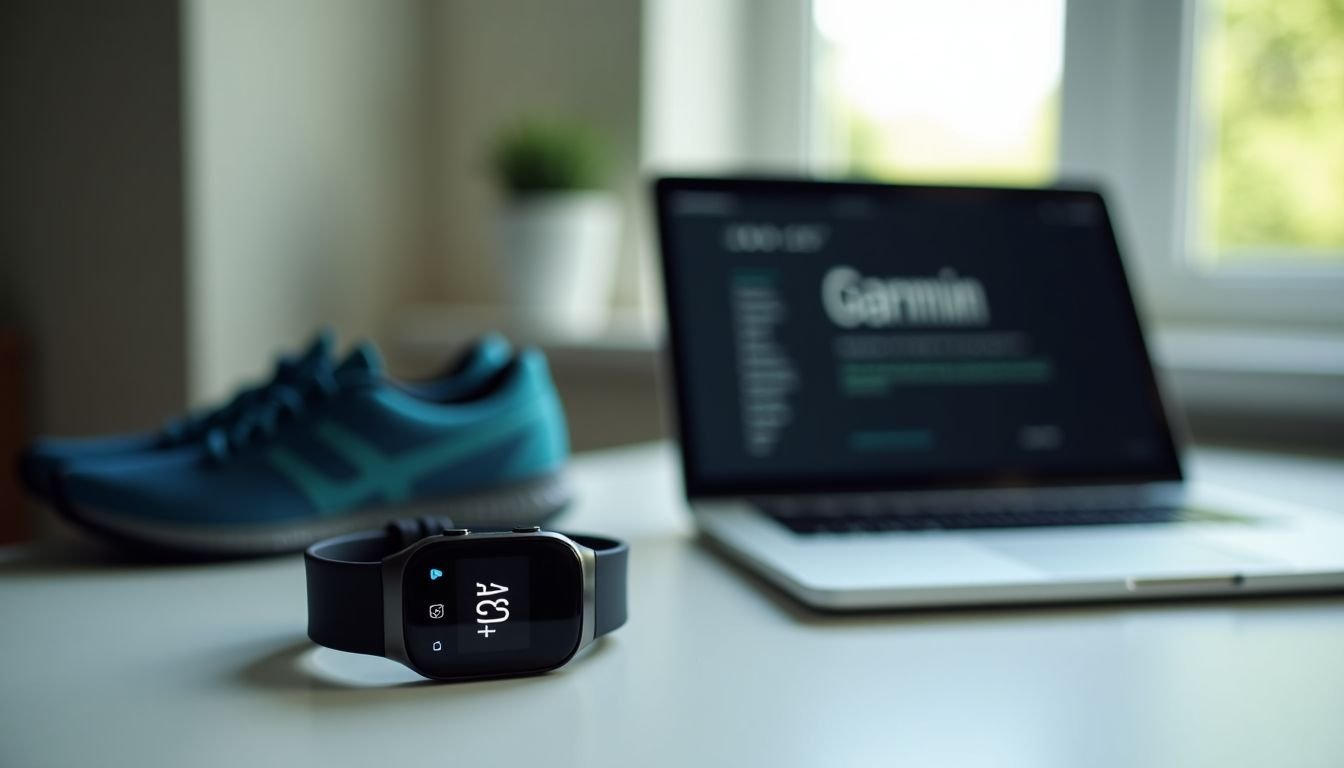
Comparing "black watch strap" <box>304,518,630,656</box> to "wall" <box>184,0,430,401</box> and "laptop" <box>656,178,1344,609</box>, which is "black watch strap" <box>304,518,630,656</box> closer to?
"laptop" <box>656,178,1344,609</box>

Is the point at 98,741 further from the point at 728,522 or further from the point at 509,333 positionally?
the point at 509,333

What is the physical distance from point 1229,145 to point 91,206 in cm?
157

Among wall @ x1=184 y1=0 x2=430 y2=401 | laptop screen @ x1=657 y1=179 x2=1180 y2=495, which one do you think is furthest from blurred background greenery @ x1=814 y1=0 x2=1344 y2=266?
wall @ x1=184 y1=0 x2=430 y2=401

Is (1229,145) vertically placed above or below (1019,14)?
below

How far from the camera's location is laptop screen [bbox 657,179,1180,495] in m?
0.78

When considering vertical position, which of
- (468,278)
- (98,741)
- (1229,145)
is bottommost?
(98,741)

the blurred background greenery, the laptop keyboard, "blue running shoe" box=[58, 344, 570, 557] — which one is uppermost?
the blurred background greenery

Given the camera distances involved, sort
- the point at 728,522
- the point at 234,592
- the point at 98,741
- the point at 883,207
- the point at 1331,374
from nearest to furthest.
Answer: the point at 98,741, the point at 234,592, the point at 728,522, the point at 883,207, the point at 1331,374

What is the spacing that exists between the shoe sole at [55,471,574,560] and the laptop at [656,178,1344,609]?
0.12m

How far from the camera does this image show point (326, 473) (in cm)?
65

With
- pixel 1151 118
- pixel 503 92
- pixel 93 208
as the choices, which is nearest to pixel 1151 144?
pixel 1151 118

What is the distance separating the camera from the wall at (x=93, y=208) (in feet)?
5.28

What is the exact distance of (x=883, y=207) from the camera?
0.88 metres

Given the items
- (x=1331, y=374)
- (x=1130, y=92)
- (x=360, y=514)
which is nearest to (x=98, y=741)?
(x=360, y=514)
